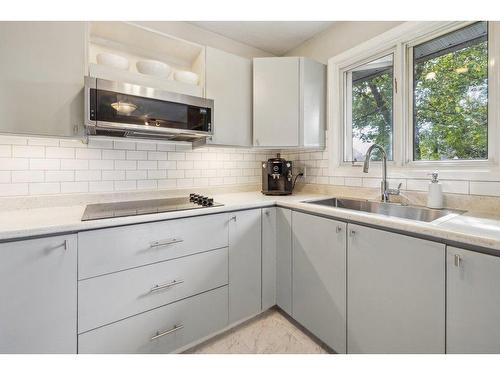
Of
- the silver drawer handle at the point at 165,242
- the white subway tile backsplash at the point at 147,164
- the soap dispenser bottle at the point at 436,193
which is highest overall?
the white subway tile backsplash at the point at 147,164

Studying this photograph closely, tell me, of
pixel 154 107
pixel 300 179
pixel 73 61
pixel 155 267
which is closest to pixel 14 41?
pixel 73 61

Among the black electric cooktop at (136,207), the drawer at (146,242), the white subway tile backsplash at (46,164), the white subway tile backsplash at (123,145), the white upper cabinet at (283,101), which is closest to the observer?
the drawer at (146,242)

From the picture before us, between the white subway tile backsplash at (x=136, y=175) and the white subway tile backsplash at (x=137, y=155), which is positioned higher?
the white subway tile backsplash at (x=137, y=155)

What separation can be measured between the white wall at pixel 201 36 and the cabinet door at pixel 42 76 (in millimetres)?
718

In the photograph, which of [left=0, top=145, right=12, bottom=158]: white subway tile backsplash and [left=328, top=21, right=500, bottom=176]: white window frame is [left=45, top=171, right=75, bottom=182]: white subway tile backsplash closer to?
[left=0, top=145, right=12, bottom=158]: white subway tile backsplash

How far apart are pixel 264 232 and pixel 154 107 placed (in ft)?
3.63

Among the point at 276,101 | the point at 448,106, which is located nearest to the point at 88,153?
the point at 276,101

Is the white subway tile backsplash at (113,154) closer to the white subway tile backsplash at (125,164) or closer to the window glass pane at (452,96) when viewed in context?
the white subway tile backsplash at (125,164)

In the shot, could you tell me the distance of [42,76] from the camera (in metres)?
1.28

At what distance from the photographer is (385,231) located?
1139 mm

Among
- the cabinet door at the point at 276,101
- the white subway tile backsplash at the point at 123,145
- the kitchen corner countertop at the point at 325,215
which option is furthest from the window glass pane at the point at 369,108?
the white subway tile backsplash at the point at 123,145

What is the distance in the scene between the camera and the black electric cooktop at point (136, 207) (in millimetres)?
1284

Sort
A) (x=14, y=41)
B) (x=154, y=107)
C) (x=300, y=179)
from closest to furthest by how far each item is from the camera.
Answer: (x=14, y=41) < (x=154, y=107) < (x=300, y=179)

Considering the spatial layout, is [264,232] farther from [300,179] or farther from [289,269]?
[300,179]
